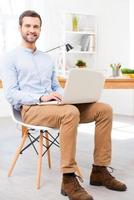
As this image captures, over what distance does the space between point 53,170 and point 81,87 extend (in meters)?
0.85

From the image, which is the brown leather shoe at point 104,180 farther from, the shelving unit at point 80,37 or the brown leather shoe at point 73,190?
the shelving unit at point 80,37

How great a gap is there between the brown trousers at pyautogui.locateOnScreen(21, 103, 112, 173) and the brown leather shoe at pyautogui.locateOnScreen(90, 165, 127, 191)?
0.05 metres

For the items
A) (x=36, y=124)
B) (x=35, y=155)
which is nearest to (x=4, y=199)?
(x=36, y=124)

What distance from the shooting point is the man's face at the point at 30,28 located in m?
2.53

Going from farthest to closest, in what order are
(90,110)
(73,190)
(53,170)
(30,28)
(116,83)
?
(116,83) < (53,170) < (30,28) < (90,110) < (73,190)

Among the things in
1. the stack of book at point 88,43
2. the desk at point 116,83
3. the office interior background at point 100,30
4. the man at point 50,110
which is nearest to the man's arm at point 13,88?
the man at point 50,110

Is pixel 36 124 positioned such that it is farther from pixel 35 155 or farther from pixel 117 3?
pixel 117 3

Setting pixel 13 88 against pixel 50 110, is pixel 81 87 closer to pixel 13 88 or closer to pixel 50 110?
pixel 50 110

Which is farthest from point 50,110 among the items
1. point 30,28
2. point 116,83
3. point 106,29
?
point 106,29

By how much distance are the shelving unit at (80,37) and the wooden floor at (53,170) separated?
2.41 metres

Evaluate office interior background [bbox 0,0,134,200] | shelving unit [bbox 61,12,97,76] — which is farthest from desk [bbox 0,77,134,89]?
shelving unit [bbox 61,12,97,76]

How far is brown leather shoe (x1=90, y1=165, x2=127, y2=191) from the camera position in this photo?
7.64 feet

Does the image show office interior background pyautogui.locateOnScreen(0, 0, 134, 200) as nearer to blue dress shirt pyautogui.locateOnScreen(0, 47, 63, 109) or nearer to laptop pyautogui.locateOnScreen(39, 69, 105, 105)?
blue dress shirt pyautogui.locateOnScreen(0, 47, 63, 109)

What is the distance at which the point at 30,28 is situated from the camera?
2.54 meters
